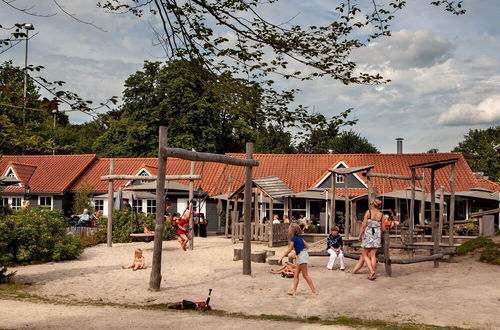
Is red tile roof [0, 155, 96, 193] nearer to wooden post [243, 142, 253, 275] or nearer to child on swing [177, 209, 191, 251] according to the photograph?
child on swing [177, 209, 191, 251]

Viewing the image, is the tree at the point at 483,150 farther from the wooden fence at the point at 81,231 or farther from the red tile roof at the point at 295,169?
the wooden fence at the point at 81,231

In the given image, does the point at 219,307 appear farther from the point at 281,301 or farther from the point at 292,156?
the point at 292,156

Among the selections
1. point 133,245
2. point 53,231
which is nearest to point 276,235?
point 133,245

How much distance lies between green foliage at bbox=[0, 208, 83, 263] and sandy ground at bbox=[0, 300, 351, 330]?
626 centimetres

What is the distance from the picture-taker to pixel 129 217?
25.3m

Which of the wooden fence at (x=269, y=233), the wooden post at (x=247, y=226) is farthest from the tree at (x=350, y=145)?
the wooden post at (x=247, y=226)

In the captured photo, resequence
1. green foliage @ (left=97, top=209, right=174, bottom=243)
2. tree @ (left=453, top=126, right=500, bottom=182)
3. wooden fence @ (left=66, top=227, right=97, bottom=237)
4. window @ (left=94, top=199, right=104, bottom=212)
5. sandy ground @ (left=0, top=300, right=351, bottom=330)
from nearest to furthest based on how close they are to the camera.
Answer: sandy ground @ (left=0, top=300, right=351, bottom=330), wooden fence @ (left=66, top=227, right=97, bottom=237), green foliage @ (left=97, top=209, right=174, bottom=243), window @ (left=94, top=199, right=104, bottom=212), tree @ (left=453, top=126, right=500, bottom=182)

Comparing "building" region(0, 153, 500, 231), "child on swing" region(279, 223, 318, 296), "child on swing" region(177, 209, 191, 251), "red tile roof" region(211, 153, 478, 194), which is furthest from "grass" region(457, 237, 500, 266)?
"red tile roof" region(211, 153, 478, 194)

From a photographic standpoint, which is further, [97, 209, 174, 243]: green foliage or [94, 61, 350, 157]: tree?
[94, 61, 350, 157]: tree

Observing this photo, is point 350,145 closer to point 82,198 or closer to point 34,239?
point 82,198

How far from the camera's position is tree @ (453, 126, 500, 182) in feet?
229

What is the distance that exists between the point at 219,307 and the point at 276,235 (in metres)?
14.1

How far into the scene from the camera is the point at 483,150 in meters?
73.3

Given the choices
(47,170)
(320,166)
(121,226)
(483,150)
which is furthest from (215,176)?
(483,150)
